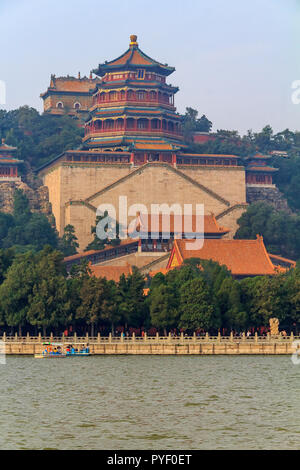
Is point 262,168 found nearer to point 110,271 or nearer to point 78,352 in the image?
point 110,271

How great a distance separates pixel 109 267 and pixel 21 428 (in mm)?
40429

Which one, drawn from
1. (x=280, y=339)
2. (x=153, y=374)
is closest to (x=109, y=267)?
(x=280, y=339)

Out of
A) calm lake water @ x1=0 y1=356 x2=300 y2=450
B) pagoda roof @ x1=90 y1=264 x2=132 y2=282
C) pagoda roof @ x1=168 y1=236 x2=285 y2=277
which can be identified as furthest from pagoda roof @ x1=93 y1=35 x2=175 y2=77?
calm lake water @ x1=0 y1=356 x2=300 y2=450

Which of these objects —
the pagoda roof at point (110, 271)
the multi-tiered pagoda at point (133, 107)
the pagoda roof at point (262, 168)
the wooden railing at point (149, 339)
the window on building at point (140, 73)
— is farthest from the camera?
the window on building at point (140, 73)

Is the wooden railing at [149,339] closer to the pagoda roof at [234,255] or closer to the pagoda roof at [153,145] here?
the pagoda roof at [234,255]

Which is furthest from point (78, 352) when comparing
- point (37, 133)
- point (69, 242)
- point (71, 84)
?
point (71, 84)

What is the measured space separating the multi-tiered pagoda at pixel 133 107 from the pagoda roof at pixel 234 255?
16.3m

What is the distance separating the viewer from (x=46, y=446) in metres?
29.7

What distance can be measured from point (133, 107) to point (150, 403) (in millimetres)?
58422

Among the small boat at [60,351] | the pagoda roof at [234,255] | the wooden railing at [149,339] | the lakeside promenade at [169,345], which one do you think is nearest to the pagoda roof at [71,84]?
the pagoda roof at [234,255]

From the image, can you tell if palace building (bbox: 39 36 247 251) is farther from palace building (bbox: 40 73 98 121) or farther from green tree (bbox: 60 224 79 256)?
palace building (bbox: 40 73 98 121)

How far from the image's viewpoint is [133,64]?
9481 centimetres

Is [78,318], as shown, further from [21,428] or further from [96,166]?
A: [96,166]

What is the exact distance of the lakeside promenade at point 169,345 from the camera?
55344mm
